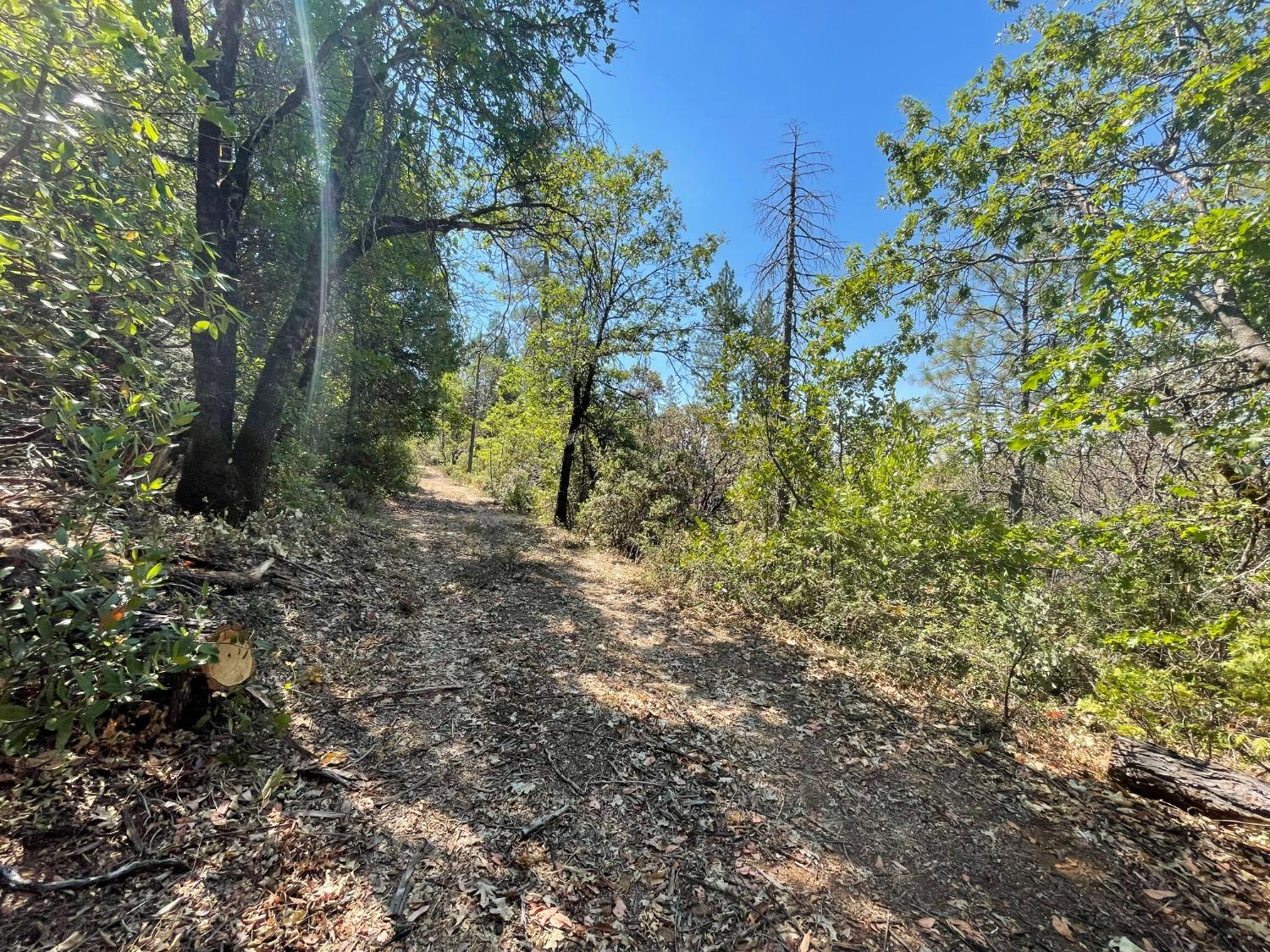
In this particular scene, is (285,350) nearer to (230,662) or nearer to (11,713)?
(230,662)

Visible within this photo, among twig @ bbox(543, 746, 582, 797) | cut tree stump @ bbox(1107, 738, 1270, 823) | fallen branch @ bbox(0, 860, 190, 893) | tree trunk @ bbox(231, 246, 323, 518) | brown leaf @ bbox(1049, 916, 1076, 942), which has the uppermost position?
tree trunk @ bbox(231, 246, 323, 518)

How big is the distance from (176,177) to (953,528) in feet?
26.8

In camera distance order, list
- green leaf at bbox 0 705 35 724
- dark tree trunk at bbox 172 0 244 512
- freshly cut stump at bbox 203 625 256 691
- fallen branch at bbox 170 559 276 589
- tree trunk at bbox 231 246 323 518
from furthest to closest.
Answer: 1. tree trunk at bbox 231 246 323 518
2. dark tree trunk at bbox 172 0 244 512
3. fallen branch at bbox 170 559 276 589
4. freshly cut stump at bbox 203 625 256 691
5. green leaf at bbox 0 705 35 724

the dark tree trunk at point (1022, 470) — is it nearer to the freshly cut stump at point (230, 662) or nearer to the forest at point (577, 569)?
the forest at point (577, 569)

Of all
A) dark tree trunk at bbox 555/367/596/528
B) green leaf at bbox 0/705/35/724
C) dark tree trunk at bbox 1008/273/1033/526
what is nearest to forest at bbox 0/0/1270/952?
green leaf at bbox 0/705/35/724

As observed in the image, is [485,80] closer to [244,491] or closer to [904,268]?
[244,491]

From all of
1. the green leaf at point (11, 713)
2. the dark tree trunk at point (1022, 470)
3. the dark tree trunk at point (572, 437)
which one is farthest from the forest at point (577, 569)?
the dark tree trunk at point (572, 437)

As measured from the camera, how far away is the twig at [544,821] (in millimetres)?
2350

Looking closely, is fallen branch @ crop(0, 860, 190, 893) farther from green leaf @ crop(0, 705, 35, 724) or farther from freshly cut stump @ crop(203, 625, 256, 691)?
freshly cut stump @ crop(203, 625, 256, 691)

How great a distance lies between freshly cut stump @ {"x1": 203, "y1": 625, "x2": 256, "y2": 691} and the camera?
2.34 meters

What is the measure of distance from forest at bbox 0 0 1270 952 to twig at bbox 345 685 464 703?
41 millimetres

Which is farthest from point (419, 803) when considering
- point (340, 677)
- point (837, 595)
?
point (837, 595)

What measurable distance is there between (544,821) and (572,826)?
0.15 metres

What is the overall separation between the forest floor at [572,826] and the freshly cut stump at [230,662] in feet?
0.37
